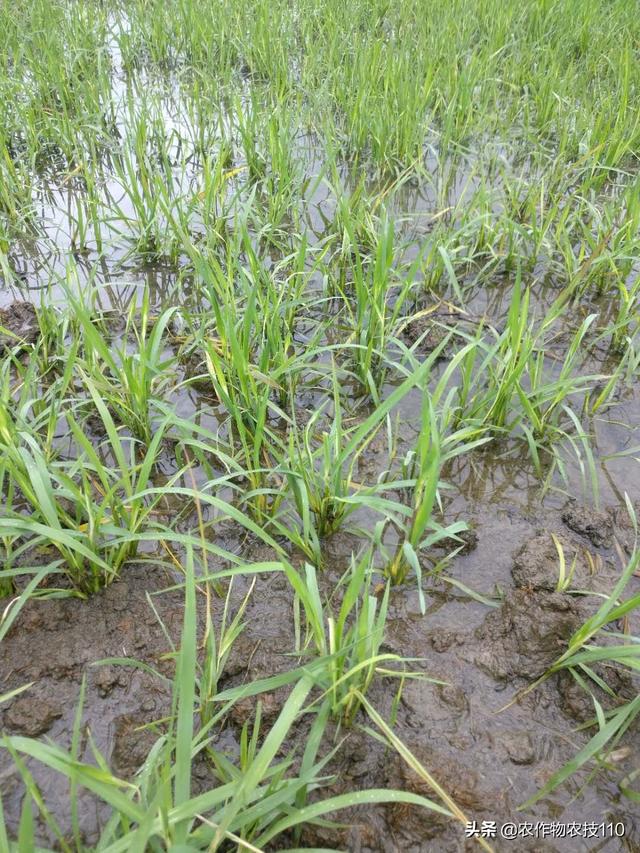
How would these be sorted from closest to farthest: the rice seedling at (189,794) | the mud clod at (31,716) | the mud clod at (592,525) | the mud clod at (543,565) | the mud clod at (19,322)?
1. the rice seedling at (189,794)
2. the mud clod at (31,716)
3. the mud clod at (543,565)
4. the mud clod at (592,525)
5. the mud clod at (19,322)

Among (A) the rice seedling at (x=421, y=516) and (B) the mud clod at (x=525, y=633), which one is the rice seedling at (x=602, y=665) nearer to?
(B) the mud clod at (x=525, y=633)

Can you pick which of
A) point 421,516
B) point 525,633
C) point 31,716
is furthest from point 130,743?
point 525,633

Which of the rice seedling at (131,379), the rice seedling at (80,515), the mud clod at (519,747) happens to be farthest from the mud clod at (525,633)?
the rice seedling at (131,379)

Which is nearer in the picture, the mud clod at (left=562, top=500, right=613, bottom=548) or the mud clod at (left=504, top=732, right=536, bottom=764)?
the mud clod at (left=504, top=732, right=536, bottom=764)

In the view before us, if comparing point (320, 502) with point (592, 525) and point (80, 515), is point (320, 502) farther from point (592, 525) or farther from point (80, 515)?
point (592, 525)

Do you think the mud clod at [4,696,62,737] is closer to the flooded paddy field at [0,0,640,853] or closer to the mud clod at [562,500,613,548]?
the flooded paddy field at [0,0,640,853]

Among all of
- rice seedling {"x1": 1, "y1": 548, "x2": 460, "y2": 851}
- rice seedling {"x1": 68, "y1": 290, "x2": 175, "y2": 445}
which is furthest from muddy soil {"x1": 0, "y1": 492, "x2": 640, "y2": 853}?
rice seedling {"x1": 68, "y1": 290, "x2": 175, "y2": 445}

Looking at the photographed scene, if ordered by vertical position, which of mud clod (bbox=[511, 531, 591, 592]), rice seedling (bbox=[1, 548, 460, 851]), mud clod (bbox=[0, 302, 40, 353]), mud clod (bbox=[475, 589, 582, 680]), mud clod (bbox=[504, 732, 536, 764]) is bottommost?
mud clod (bbox=[504, 732, 536, 764])

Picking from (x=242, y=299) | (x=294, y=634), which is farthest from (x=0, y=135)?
(x=294, y=634)

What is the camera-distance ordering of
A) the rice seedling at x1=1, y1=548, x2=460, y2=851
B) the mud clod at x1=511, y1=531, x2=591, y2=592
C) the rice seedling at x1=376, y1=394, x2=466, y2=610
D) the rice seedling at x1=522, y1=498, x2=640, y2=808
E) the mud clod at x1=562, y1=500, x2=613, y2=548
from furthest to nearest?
the mud clod at x1=562, y1=500, x2=613, y2=548
the mud clod at x1=511, y1=531, x2=591, y2=592
the rice seedling at x1=376, y1=394, x2=466, y2=610
the rice seedling at x1=522, y1=498, x2=640, y2=808
the rice seedling at x1=1, y1=548, x2=460, y2=851

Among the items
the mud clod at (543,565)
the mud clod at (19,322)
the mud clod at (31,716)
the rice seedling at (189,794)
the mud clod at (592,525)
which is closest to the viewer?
the rice seedling at (189,794)

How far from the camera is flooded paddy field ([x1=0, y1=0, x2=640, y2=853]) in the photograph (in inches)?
43.4

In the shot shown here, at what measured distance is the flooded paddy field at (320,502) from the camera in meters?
1.10

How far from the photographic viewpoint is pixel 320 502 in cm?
153
